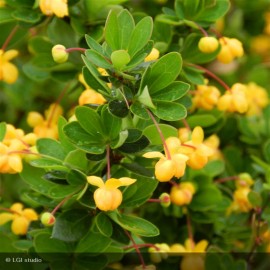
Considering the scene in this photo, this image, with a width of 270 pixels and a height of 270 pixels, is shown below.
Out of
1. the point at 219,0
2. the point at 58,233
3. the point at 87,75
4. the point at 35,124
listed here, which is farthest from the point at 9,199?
the point at 219,0

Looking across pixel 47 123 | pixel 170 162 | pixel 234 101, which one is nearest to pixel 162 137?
pixel 170 162

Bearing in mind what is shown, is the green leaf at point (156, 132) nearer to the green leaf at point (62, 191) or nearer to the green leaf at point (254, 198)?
the green leaf at point (62, 191)

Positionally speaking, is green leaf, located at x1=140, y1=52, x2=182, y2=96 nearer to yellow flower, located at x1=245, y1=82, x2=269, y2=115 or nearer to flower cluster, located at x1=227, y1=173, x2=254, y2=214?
flower cluster, located at x1=227, y1=173, x2=254, y2=214

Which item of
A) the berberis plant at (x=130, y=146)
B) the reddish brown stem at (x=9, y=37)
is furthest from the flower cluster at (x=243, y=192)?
the reddish brown stem at (x=9, y=37)

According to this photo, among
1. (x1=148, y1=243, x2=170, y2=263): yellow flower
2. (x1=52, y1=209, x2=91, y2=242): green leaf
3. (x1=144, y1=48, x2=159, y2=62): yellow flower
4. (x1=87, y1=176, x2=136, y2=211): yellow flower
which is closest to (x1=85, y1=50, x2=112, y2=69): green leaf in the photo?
(x1=144, y1=48, x2=159, y2=62): yellow flower

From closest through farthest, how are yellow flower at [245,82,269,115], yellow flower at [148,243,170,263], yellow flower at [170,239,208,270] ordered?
yellow flower at [148,243,170,263] < yellow flower at [170,239,208,270] < yellow flower at [245,82,269,115]

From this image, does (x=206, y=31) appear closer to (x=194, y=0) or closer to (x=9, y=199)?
(x=194, y=0)

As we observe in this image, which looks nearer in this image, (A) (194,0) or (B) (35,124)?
(A) (194,0)
